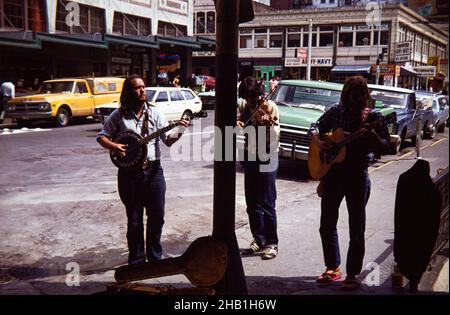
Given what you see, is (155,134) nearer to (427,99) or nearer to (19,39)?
(427,99)

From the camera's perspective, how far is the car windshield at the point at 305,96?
1059 cm

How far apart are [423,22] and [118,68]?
29810 mm

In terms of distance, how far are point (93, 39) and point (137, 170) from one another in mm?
22247

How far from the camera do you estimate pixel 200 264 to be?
392cm

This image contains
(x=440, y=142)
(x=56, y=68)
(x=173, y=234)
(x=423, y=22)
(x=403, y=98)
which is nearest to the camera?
(x=423, y=22)

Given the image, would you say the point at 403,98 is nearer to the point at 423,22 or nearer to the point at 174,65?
the point at 423,22

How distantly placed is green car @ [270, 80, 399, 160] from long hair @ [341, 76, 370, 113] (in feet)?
17.5

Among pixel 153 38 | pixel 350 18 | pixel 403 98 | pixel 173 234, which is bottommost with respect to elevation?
pixel 173 234

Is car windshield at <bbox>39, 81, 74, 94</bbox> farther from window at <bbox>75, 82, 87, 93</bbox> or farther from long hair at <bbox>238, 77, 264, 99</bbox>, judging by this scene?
long hair at <bbox>238, 77, 264, 99</bbox>

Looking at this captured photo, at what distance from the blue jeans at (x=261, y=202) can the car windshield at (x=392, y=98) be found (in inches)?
368

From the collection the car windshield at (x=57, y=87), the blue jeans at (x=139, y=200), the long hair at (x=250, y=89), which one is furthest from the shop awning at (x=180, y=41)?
the blue jeans at (x=139, y=200)

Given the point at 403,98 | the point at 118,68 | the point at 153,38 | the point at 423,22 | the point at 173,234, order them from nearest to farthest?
1. the point at 423,22
2. the point at 173,234
3. the point at 403,98
4. the point at 153,38
5. the point at 118,68

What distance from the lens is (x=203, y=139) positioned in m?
15.0
